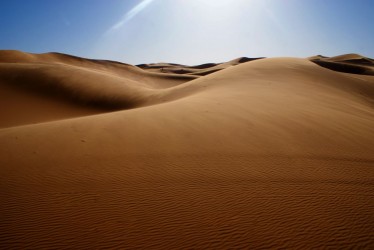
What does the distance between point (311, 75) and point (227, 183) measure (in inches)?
563

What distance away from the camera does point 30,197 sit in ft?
11.7

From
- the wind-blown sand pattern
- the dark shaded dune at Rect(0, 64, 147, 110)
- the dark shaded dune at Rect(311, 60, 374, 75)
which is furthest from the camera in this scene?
the dark shaded dune at Rect(311, 60, 374, 75)

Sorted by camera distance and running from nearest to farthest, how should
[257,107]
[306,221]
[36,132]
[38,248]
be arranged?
[38,248]
[306,221]
[36,132]
[257,107]

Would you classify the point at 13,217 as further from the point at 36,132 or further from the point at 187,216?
the point at 36,132

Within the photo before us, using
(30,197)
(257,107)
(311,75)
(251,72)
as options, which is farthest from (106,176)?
(311,75)

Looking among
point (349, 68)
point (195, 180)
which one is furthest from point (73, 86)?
point (349, 68)

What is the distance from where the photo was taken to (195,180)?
399 cm

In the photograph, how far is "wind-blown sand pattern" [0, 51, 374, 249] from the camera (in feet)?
9.42

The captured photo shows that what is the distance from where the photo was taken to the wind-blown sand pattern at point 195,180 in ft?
9.42

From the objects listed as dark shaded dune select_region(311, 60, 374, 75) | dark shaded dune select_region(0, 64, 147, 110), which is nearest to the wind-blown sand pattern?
dark shaded dune select_region(0, 64, 147, 110)

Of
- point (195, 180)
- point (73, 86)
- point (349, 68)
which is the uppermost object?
point (349, 68)

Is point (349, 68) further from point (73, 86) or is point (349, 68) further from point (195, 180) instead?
point (195, 180)

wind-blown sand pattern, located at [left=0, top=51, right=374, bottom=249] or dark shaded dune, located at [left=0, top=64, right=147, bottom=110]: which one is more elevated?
dark shaded dune, located at [left=0, top=64, right=147, bottom=110]

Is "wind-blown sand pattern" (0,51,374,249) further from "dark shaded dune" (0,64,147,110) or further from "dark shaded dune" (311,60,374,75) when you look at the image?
"dark shaded dune" (311,60,374,75)
